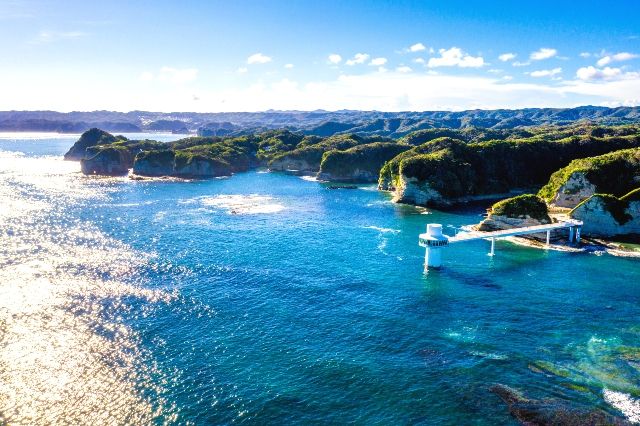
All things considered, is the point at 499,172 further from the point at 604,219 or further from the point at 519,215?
the point at 519,215

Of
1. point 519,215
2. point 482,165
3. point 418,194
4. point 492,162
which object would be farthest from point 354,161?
point 519,215

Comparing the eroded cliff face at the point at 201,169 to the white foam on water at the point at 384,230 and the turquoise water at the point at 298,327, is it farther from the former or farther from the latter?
the white foam on water at the point at 384,230

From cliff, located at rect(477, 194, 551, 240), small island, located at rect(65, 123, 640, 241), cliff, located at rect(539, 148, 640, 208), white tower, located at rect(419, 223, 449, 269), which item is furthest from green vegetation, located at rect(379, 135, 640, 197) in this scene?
white tower, located at rect(419, 223, 449, 269)

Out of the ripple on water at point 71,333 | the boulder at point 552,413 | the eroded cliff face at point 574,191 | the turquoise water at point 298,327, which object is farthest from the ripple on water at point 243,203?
the boulder at point 552,413

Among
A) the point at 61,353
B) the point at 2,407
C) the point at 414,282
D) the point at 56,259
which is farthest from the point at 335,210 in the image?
the point at 2,407

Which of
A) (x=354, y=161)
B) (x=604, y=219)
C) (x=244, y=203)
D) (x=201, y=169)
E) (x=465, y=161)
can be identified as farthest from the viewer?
(x=201, y=169)

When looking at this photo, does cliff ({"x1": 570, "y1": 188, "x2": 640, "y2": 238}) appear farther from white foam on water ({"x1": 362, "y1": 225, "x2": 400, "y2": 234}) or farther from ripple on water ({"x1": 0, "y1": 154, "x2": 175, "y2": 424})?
ripple on water ({"x1": 0, "y1": 154, "x2": 175, "y2": 424})
